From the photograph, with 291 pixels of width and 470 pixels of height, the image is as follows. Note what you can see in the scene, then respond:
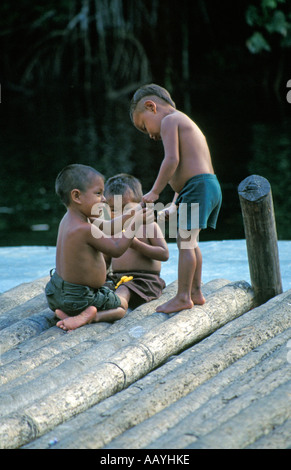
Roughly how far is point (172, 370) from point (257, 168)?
31.4 feet

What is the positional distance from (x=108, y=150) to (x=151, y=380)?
11626 millimetres

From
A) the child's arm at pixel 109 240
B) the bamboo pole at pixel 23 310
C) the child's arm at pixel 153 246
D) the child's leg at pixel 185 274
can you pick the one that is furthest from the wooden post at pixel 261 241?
the bamboo pole at pixel 23 310

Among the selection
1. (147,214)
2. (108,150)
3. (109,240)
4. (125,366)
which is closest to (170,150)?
(147,214)

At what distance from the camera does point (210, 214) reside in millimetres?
3912

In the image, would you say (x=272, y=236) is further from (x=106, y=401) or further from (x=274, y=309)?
(x=106, y=401)

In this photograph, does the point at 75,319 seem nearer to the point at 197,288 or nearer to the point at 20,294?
the point at 197,288

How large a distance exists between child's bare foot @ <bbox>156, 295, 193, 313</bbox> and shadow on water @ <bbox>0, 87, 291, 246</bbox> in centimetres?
483

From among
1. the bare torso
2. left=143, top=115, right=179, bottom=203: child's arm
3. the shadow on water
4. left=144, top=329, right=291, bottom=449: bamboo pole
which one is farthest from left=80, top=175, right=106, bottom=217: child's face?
the shadow on water

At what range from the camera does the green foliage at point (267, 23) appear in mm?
20281

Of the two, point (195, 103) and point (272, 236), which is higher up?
point (195, 103)

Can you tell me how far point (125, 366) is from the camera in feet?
9.20

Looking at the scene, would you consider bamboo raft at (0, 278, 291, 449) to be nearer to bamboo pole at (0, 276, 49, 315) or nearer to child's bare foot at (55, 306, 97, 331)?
child's bare foot at (55, 306, 97, 331)

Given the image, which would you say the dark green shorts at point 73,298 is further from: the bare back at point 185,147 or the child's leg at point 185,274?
the bare back at point 185,147
